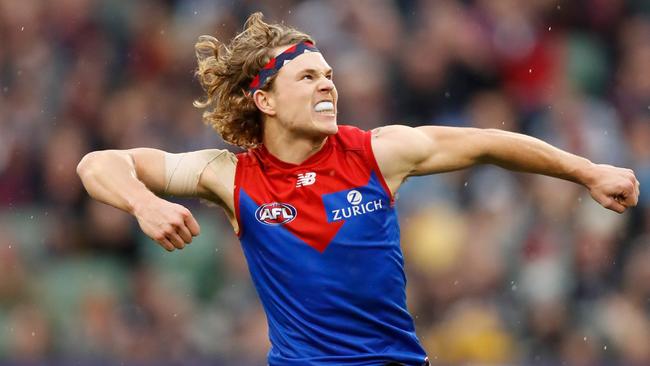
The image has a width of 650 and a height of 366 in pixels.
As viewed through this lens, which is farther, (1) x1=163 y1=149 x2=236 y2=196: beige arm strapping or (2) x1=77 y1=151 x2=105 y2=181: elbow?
(1) x1=163 y1=149 x2=236 y2=196: beige arm strapping

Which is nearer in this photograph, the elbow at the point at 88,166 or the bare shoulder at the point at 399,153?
the elbow at the point at 88,166

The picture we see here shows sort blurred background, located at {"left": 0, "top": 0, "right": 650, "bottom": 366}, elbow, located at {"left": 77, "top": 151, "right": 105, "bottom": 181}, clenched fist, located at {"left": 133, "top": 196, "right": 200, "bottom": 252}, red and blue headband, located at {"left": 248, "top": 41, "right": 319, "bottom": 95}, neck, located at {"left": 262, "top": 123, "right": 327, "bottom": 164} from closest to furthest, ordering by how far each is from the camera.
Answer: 1. clenched fist, located at {"left": 133, "top": 196, "right": 200, "bottom": 252}
2. elbow, located at {"left": 77, "top": 151, "right": 105, "bottom": 181}
3. neck, located at {"left": 262, "top": 123, "right": 327, "bottom": 164}
4. red and blue headband, located at {"left": 248, "top": 41, "right": 319, "bottom": 95}
5. blurred background, located at {"left": 0, "top": 0, "right": 650, "bottom": 366}

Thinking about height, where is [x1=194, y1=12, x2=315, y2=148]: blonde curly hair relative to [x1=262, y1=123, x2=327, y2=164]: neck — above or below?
above

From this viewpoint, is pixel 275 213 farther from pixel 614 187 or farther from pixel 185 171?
pixel 614 187

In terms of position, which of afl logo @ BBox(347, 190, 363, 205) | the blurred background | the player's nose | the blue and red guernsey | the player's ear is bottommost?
the blurred background

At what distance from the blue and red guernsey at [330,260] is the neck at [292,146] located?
0.08 m

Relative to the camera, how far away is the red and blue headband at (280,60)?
22.7ft

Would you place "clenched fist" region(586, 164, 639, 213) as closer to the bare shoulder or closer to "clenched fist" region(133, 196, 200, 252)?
the bare shoulder

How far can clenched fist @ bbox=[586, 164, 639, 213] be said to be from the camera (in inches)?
256

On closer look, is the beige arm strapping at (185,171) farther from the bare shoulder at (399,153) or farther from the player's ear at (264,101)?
the bare shoulder at (399,153)

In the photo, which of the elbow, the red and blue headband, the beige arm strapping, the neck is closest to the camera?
the elbow

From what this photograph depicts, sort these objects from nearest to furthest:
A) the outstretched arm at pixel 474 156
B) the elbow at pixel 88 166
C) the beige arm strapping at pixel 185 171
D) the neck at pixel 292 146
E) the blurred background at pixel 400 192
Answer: the elbow at pixel 88 166
the outstretched arm at pixel 474 156
the beige arm strapping at pixel 185 171
the neck at pixel 292 146
the blurred background at pixel 400 192

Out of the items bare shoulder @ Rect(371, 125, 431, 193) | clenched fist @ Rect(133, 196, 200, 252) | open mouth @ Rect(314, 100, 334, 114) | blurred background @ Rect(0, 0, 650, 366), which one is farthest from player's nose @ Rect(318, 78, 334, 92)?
blurred background @ Rect(0, 0, 650, 366)

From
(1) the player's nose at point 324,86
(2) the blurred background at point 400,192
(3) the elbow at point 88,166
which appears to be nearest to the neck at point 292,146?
(1) the player's nose at point 324,86
